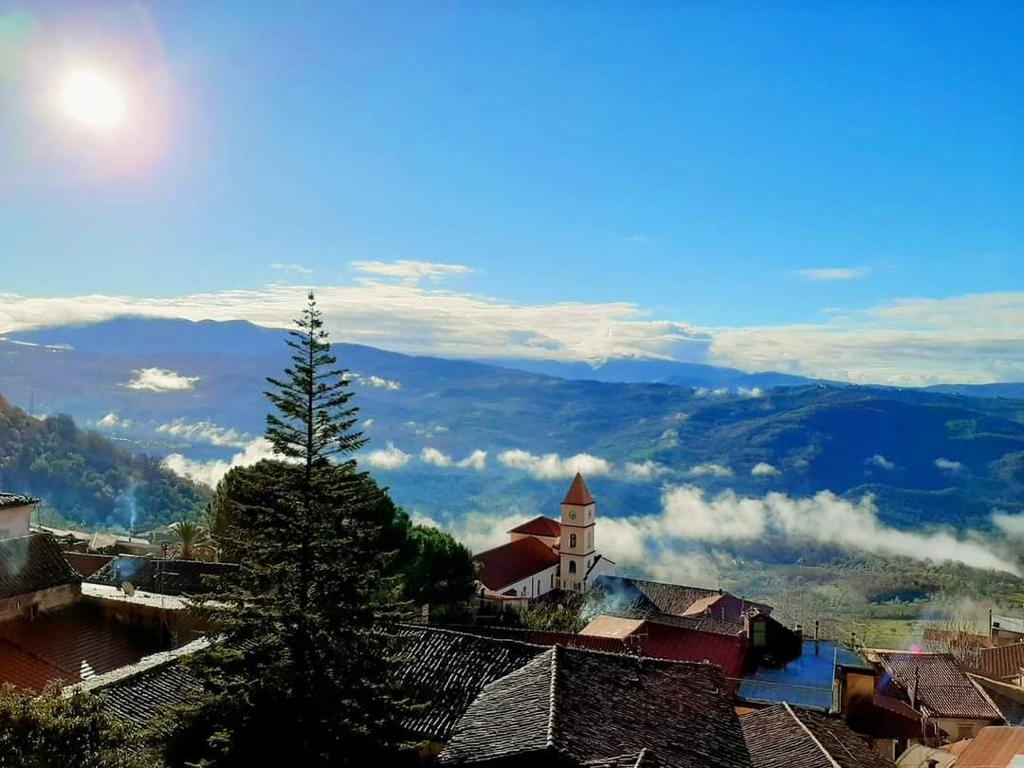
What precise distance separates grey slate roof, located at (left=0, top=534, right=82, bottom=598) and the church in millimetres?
43098

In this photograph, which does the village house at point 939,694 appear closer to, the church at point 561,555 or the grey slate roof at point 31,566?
the grey slate roof at point 31,566

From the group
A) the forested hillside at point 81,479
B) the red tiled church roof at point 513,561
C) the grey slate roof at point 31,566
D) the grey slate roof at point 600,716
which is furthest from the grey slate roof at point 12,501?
the forested hillside at point 81,479

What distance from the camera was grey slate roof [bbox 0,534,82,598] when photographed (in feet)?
67.8

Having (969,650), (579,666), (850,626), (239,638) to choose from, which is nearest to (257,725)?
(239,638)

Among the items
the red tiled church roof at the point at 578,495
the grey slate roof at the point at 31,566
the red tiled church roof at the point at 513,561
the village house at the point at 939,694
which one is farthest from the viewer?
the red tiled church roof at the point at 578,495

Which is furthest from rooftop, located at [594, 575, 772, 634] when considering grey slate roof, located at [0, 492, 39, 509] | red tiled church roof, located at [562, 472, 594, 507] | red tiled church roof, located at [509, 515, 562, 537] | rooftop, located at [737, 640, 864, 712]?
grey slate roof, located at [0, 492, 39, 509]

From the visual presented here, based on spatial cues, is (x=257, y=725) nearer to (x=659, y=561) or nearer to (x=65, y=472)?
(x=65, y=472)

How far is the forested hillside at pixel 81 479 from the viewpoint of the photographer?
326ft

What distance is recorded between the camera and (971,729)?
3369cm

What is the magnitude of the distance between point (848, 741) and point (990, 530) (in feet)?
642

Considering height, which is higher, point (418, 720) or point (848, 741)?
point (418, 720)

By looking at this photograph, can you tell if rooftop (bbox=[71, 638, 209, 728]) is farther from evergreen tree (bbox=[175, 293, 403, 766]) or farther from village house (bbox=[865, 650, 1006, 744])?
village house (bbox=[865, 650, 1006, 744])

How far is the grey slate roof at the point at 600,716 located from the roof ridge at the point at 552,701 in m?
0.02

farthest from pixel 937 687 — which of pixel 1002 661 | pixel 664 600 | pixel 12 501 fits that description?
pixel 12 501
